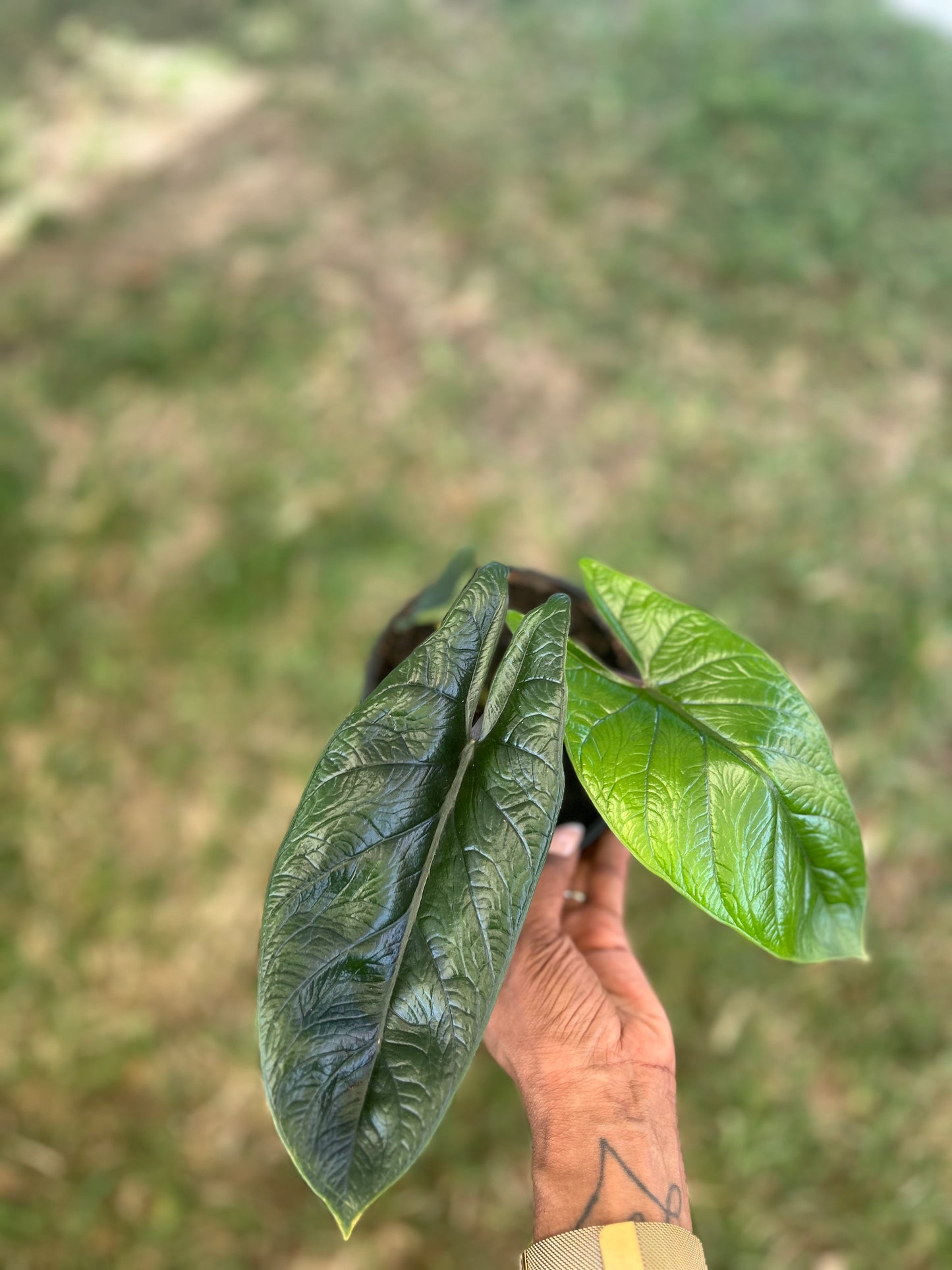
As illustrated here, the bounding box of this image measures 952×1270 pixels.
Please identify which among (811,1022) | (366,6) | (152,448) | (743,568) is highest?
(366,6)

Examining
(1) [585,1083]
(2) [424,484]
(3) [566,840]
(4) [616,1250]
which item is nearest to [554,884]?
(3) [566,840]

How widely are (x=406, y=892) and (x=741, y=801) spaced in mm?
263

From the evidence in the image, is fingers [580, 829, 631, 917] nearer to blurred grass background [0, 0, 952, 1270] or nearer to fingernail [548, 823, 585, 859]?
fingernail [548, 823, 585, 859]

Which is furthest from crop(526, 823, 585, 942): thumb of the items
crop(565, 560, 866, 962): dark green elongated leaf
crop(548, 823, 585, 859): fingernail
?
crop(565, 560, 866, 962): dark green elongated leaf

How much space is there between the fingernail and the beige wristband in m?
0.29

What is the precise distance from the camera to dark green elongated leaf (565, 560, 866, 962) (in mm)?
640

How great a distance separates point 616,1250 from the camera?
629 millimetres

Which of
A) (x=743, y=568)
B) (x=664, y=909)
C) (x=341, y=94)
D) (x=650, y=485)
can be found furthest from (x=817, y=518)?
(x=341, y=94)

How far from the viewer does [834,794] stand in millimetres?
656

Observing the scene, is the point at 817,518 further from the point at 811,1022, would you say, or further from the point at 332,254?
the point at 332,254

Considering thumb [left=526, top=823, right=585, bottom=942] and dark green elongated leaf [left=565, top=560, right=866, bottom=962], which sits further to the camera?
thumb [left=526, top=823, right=585, bottom=942]

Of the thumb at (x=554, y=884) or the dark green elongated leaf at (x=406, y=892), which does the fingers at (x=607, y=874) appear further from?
the dark green elongated leaf at (x=406, y=892)

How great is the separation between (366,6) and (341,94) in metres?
0.45

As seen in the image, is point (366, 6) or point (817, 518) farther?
point (366, 6)
